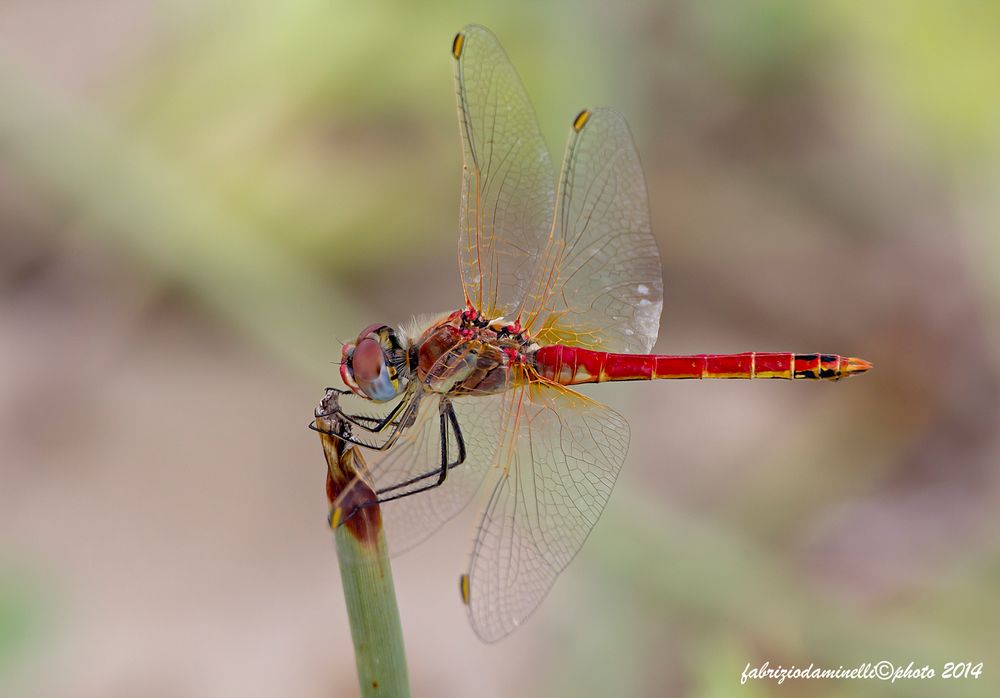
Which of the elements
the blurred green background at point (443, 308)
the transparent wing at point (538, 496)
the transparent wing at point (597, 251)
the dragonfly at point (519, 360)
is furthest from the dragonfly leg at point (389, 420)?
the blurred green background at point (443, 308)

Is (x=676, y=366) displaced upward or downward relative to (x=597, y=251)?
downward

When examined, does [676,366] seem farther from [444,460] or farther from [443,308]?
[443,308]

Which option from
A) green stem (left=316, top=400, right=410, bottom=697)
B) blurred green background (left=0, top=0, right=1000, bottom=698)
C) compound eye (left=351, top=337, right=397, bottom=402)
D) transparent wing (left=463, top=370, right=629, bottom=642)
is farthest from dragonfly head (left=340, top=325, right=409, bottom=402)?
blurred green background (left=0, top=0, right=1000, bottom=698)

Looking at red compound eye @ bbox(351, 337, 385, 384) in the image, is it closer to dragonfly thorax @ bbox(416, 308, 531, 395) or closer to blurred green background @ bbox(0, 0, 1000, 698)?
dragonfly thorax @ bbox(416, 308, 531, 395)

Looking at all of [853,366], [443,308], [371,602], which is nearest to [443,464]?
[371,602]

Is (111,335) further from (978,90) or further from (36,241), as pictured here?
(978,90)

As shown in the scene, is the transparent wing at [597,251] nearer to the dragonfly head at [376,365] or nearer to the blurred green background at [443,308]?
the dragonfly head at [376,365]

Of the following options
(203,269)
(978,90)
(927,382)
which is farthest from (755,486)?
(203,269)
